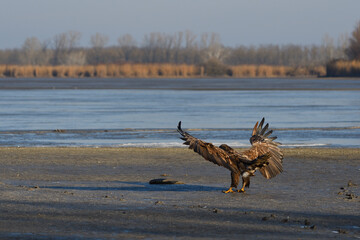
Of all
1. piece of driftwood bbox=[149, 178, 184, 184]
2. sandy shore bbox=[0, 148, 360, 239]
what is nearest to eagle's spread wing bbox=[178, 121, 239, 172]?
sandy shore bbox=[0, 148, 360, 239]

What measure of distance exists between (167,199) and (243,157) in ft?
3.99

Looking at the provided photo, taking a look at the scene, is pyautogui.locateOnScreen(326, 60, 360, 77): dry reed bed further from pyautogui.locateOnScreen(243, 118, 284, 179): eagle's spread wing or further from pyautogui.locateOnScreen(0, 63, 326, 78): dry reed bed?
pyautogui.locateOnScreen(243, 118, 284, 179): eagle's spread wing

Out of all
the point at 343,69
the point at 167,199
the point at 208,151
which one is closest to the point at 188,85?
the point at 343,69

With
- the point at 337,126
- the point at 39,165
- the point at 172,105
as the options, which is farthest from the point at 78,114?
the point at 39,165

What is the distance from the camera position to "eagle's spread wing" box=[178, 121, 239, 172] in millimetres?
10039

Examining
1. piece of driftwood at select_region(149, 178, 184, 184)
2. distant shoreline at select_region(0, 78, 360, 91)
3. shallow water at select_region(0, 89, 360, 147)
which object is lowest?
distant shoreline at select_region(0, 78, 360, 91)

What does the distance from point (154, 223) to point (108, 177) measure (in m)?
4.47

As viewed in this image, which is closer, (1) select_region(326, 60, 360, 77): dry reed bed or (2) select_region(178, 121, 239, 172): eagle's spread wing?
(2) select_region(178, 121, 239, 172): eagle's spread wing

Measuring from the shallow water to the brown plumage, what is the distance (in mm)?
7444

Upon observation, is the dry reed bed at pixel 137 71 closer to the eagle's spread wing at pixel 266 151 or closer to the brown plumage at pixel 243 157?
the eagle's spread wing at pixel 266 151

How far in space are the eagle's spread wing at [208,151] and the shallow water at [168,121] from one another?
7.92 meters

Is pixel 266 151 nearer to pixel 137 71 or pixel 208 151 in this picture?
pixel 208 151

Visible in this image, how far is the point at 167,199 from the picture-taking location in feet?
32.8

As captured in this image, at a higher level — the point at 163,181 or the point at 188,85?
the point at 163,181
